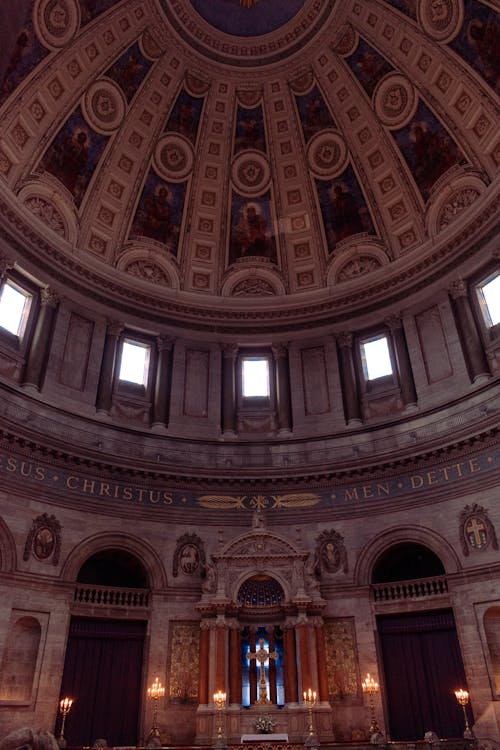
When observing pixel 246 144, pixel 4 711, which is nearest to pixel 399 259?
pixel 246 144

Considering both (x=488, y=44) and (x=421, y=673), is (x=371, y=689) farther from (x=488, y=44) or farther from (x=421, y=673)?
(x=488, y=44)

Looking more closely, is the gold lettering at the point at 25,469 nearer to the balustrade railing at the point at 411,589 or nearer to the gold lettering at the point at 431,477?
the balustrade railing at the point at 411,589

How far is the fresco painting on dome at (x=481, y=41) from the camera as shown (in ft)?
81.8

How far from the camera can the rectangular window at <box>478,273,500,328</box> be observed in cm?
2408

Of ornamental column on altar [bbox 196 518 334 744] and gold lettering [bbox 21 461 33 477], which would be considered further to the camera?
gold lettering [bbox 21 461 33 477]

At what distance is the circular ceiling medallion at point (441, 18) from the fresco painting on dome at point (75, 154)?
15.9 metres

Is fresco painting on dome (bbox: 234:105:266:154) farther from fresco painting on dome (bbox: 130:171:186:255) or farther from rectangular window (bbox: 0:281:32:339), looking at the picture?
rectangular window (bbox: 0:281:32:339)

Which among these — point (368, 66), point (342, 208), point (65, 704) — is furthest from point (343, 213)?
point (65, 704)

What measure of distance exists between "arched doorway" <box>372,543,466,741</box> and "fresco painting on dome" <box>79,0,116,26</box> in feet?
90.1

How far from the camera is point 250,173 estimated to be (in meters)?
32.2

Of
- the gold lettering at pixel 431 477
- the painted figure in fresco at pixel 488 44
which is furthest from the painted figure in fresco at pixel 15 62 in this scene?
the gold lettering at pixel 431 477

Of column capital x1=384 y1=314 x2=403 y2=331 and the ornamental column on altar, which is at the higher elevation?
column capital x1=384 y1=314 x2=403 y2=331

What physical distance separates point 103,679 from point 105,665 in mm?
445

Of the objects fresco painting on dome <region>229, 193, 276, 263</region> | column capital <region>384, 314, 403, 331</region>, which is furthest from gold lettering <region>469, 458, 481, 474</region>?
fresco painting on dome <region>229, 193, 276, 263</region>
